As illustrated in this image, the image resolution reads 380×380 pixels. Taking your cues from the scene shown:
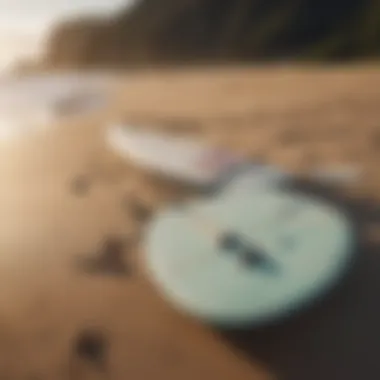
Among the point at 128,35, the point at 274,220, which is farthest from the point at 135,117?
the point at 274,220

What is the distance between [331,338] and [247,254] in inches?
2.9

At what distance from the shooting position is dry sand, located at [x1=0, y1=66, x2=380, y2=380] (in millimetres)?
404

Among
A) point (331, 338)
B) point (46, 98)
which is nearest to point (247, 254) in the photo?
point (331, 338)

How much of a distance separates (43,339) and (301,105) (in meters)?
0.29

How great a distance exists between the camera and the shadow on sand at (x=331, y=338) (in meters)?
0.39

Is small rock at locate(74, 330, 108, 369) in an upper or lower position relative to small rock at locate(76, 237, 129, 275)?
lower

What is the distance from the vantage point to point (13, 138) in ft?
1.94

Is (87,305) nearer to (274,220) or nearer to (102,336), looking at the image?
(102,336)

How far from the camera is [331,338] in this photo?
407 mm

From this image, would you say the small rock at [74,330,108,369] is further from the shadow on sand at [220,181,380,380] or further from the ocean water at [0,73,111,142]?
the ocean water at [0,73,111,142]

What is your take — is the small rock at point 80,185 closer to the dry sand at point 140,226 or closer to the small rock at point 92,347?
the dry sand at point 140,226

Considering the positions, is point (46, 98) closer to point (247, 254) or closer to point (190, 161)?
point (190, 161)

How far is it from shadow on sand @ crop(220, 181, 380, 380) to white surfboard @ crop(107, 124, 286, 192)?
0.11 m

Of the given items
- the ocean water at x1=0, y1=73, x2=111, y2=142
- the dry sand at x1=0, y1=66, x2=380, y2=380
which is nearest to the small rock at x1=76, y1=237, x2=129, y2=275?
the dry sand at x1=0, y1=66, x2=380, y2=380
